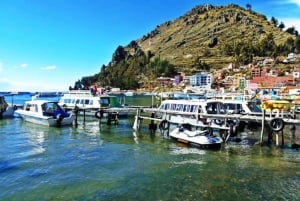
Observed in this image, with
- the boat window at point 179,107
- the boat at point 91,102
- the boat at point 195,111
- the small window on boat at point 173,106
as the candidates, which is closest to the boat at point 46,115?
the boat at point 91,102

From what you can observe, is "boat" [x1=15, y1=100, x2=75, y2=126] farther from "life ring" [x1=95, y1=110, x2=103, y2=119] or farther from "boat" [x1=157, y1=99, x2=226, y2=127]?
"boat" [x1=157, y1=99, x2=226, y2=127]

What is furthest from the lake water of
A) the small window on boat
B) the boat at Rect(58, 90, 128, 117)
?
the boat at Rect(58, 90, 128, 117)

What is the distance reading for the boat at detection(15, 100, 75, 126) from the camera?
2008 inches

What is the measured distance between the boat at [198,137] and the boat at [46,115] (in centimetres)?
1896

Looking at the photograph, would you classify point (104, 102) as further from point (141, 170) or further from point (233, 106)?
point (141, 170)

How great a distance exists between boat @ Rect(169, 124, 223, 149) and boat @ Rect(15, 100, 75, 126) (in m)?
19.0

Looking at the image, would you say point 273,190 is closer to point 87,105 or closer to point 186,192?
point 186,192

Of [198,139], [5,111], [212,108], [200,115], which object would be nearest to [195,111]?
[200,115]

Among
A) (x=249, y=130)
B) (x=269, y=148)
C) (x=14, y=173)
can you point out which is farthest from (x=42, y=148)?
(x=249, y=130)

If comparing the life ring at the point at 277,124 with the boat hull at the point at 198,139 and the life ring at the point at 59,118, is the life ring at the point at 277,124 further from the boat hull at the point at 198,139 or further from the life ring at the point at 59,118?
the life ring at the point at 59,118

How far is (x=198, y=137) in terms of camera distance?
3488 centimetres

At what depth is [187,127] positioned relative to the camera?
40094mm

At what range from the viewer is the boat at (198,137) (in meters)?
33.8

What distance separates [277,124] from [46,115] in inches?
1299
